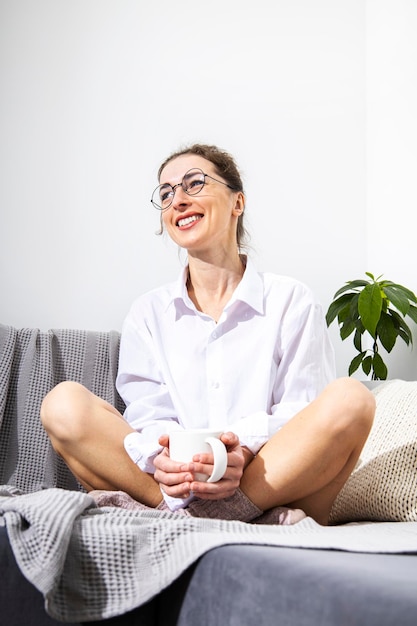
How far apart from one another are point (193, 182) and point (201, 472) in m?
0.89

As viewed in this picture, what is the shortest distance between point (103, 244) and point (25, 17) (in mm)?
777

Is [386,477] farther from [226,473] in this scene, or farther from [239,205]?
[239,205]

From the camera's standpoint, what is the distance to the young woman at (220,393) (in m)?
1.40

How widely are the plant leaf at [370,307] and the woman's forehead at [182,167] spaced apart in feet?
2.84

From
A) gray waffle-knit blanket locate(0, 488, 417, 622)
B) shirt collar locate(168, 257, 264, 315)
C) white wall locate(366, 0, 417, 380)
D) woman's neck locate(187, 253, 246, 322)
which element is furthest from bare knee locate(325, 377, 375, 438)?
white wall locate(366, 0, 417, 380)

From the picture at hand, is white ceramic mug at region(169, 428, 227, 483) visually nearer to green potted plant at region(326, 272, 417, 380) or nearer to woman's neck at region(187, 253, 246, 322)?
woman's neck at region(187, 253, 246, 322)

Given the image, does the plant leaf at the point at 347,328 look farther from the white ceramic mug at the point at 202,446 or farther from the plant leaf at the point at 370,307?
the white ceramic mug at the point at 202,446

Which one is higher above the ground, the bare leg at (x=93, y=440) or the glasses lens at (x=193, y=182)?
the glasses lens at (x=193, y=182)

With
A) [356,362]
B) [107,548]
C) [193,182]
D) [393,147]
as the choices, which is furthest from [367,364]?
[107,548]

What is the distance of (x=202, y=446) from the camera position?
1274 mm

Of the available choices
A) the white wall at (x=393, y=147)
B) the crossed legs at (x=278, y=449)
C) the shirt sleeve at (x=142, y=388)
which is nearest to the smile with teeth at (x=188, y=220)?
the shirt sleeve at (x=142, y=388)

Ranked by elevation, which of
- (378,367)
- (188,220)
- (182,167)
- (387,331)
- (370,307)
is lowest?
(378,367)

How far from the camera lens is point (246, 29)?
302cm

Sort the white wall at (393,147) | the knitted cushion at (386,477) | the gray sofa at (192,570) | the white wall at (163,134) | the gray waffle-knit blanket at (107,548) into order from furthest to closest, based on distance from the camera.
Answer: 1. the white wall at (393,147)
2. the white wall at (163,134)
3. the knitted cushion at (386,477)
4. the gray waffle-knit blanket at (107,548)
5. the gray sofa at (192,570)
